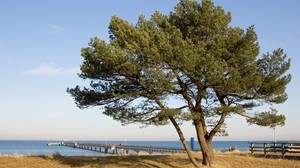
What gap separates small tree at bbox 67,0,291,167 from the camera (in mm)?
22453

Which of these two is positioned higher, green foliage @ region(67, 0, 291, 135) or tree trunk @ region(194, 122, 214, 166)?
green foliage @ region(67, 0, 291, 135)

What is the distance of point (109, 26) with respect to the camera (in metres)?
24.8

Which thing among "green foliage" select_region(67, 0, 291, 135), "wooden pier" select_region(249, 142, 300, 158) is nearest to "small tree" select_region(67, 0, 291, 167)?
"green foliage" select_region(67, 0, 291, 135)

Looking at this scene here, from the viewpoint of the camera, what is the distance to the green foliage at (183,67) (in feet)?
73.6

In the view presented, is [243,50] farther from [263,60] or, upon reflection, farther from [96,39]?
[96,39]

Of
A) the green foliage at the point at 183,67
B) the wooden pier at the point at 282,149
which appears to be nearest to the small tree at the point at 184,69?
the green foliage at the point at 183,67

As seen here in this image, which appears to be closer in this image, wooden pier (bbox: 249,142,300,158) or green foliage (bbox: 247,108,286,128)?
green foliage (bbox: 247,108,286,128)

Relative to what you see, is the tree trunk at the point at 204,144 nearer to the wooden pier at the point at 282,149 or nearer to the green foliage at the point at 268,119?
the green foliage at the point at 268,119

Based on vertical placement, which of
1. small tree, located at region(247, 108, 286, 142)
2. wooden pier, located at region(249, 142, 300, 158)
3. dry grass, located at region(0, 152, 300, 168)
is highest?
small tree, located at region(247, 108, 286, 142)

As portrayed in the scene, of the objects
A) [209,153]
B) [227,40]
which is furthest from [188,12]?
[209,153]

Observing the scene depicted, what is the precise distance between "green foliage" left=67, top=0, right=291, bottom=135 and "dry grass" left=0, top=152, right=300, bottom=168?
375 centimetres

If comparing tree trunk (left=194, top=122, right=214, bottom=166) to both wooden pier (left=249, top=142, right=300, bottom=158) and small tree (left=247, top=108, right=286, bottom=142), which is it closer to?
small tree (left=247, top=108, right=286, bottom=142)

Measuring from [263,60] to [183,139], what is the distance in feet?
23.5

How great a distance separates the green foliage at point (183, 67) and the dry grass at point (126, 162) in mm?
3751
